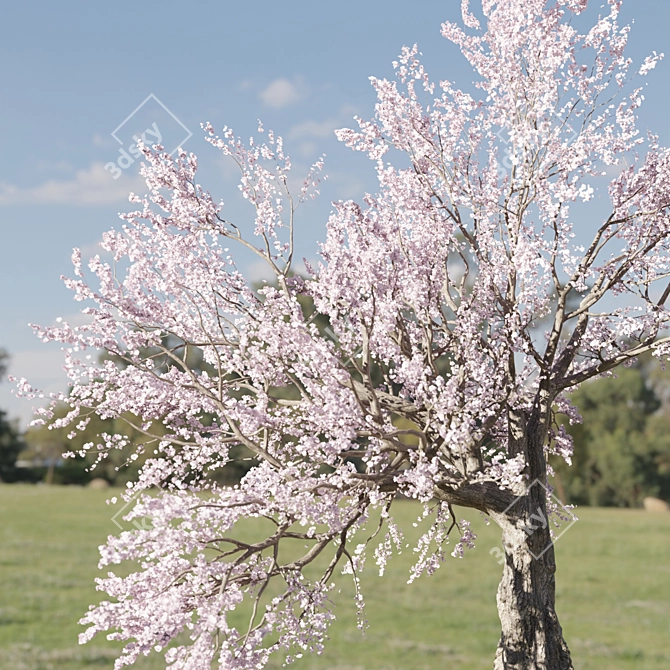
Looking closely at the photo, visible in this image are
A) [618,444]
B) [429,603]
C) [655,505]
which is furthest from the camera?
[618,444]

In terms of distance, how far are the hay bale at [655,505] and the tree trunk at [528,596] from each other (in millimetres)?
39535

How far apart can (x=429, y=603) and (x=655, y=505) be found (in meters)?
23.7

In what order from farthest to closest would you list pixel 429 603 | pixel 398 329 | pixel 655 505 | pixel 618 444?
1. pixel 618 444
2. pixel 655 505
3. pixel 429 603
4. pixel 398 329

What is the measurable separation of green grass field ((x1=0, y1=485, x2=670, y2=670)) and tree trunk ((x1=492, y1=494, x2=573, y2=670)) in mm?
11982

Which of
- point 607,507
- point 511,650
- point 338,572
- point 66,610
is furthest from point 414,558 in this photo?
point 511,650

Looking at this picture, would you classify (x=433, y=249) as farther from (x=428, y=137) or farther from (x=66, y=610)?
(x=66, y=610)

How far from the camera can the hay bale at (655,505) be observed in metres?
39.2

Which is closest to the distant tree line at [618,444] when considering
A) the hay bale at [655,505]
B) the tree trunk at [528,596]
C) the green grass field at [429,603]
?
the hay bale at [655,505]

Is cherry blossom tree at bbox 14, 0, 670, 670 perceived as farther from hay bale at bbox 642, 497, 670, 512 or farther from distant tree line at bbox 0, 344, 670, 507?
hay bale at bbox 642, 497, 670, 512

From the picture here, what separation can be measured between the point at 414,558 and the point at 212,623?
2499cm

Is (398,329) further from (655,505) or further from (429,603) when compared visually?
(655,505)

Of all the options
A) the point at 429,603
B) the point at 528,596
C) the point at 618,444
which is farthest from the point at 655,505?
the point at 528,596

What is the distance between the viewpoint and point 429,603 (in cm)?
2105

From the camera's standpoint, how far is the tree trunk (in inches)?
160
